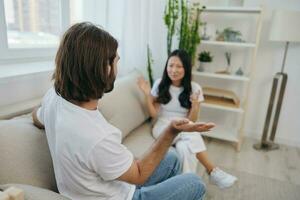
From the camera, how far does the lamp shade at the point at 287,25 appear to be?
2.25 m

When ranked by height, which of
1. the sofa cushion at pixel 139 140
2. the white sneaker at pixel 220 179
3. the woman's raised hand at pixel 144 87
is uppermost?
the woman's raised hand at pixel 144 87

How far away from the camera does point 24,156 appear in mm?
976

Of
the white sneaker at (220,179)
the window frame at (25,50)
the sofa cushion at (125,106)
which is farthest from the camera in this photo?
the white sneaker at (220,179)

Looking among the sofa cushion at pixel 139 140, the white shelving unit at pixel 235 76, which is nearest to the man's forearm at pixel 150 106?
the sofa cushion at pixel 139 140

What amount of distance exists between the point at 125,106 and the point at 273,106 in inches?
71.4

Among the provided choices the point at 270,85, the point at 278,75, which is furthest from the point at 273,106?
the point at 278,75

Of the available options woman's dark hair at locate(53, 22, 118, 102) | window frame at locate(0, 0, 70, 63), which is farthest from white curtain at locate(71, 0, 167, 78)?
woman's dark hair at locate(53, 22, 118, 102)

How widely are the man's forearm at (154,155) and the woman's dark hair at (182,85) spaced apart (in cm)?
103

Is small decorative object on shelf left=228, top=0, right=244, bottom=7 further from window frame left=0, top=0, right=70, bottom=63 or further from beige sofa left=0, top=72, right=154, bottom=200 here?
beige sofa left=0, top=72, right=154, bottom=200

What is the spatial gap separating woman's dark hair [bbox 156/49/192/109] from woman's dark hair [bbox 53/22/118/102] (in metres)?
1.18

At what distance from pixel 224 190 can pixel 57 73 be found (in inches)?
64.5

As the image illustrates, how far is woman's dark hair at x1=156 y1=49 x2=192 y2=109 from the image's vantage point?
78.2 inches

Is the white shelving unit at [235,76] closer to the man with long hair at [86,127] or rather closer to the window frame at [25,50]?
the window frame at [25,50]

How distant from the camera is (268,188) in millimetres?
2012
